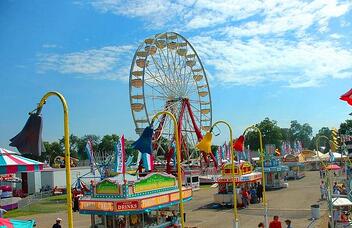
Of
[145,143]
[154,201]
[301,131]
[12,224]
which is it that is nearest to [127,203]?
[154,201]

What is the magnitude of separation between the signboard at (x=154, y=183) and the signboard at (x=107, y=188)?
2.39 ft

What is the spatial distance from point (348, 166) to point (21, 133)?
2790cm

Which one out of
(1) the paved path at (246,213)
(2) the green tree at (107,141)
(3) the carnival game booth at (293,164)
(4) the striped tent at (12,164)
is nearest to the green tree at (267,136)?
(2) the green tree at (107,141)

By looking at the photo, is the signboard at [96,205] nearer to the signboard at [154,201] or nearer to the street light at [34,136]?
the signboard at [154,201]

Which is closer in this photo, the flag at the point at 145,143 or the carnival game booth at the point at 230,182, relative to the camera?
the flag at the point at 145,143

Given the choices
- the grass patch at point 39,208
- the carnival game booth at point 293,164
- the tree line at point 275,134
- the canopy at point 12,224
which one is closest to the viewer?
the canopy at point 12,224

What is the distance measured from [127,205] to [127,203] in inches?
2.6

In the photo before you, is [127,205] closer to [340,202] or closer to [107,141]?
[340,202]

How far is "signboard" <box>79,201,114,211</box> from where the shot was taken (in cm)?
1470

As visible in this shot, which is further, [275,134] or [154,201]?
[275,134]

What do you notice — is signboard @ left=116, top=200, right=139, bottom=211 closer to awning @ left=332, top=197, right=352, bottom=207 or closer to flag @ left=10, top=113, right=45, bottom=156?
flag @ left=10, top=113, right=45, bottom=156

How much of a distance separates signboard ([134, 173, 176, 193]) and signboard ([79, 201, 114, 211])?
1.14 meters

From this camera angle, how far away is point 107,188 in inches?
603

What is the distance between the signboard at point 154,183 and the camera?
15731 millimetres
